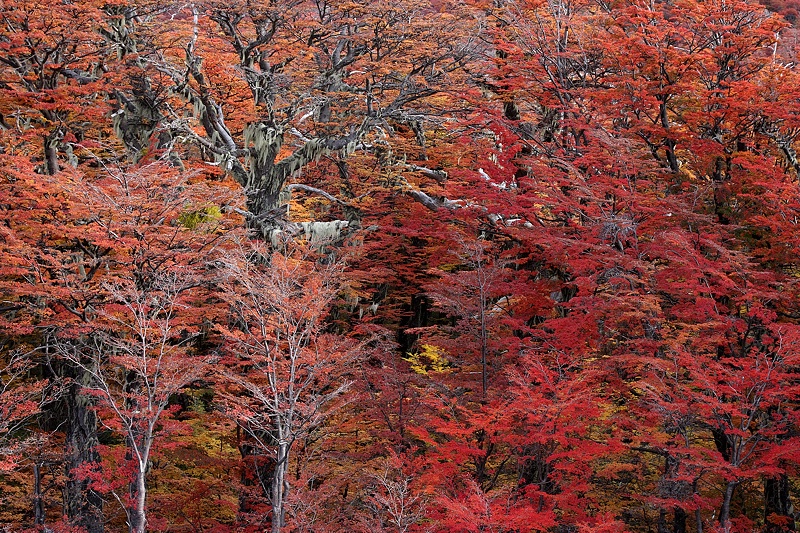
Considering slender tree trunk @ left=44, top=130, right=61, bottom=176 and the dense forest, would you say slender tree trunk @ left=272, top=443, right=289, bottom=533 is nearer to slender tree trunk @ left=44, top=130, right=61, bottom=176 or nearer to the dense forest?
the dense forest

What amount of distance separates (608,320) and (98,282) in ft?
34.8

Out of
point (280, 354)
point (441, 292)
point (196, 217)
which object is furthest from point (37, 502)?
point (441, 292)

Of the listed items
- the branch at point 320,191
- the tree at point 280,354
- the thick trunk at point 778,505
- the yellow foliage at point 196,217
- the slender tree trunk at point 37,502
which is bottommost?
the slender tree trunk at point 37,502

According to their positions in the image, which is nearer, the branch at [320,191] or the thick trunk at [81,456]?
the thick trunk at [81,456]

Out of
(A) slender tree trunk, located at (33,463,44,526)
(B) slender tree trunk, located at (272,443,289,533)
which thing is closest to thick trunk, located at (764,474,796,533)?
(B) slender tree trunk, located at (272,443,289,533)

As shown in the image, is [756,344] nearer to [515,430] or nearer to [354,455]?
[515,430]

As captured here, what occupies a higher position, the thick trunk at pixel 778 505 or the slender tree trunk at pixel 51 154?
the slender tree trunk at pixel 51 154

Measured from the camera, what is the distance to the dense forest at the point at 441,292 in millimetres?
11125

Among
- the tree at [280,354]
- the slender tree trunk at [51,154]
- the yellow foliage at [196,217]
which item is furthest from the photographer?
the slender tree trunk at [51,154]

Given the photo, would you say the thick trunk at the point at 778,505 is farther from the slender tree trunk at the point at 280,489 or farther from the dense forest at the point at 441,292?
the slender tree trunk at the point at 280,489

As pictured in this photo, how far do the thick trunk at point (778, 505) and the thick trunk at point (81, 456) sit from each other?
13699 mm

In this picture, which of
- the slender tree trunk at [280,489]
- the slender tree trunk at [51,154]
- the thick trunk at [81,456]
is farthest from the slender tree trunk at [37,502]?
the slender tree trunk at [51,154]

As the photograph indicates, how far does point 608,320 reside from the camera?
1252 centimetres

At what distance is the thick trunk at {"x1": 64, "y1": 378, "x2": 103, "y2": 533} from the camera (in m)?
14.2
